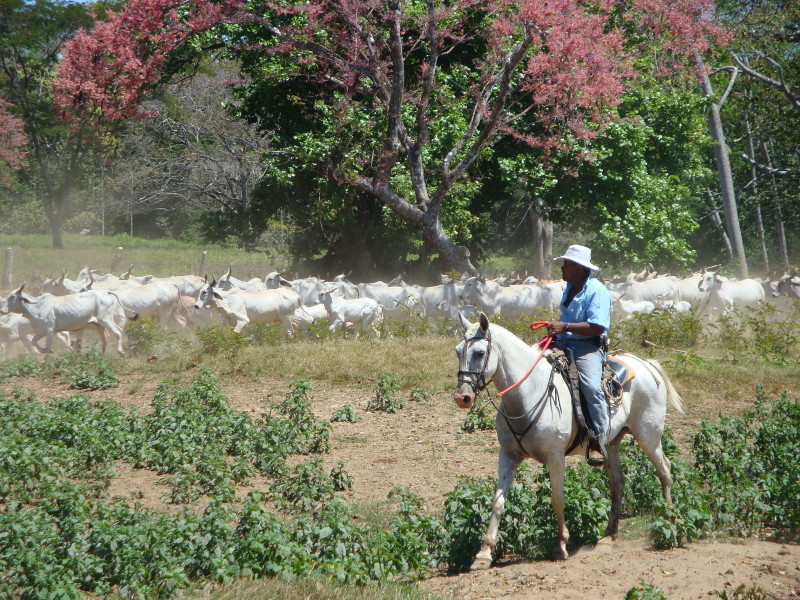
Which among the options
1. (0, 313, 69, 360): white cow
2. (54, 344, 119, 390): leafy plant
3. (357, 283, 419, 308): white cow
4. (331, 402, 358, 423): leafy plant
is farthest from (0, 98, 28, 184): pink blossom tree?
(331, 402, 358, 423): leafy plant

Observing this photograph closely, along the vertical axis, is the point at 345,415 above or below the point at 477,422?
above

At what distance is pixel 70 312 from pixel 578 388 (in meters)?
13.3

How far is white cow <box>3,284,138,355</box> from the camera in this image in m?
17.3

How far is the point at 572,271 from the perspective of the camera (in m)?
7.06

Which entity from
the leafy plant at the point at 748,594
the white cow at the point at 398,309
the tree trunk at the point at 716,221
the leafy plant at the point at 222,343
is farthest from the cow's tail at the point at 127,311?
the tree trunk at the point at 716,221

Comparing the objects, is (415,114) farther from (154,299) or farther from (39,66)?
(39,66)

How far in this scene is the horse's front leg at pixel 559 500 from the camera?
6.77 m

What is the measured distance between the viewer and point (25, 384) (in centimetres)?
1418

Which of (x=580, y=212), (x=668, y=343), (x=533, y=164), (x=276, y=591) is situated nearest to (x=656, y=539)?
(x=276, y=591)

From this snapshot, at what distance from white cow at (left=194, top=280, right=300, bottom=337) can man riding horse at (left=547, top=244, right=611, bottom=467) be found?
1215 centimetres

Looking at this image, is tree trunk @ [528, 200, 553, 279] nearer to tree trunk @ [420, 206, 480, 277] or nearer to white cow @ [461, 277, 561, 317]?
white cow @ [461, 277, 561, 317]

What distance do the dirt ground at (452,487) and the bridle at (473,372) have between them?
1.39 meters

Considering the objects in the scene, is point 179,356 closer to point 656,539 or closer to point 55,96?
point 55,96

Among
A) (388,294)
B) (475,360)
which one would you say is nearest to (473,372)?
(475,360)
